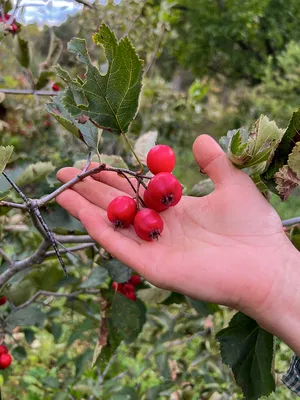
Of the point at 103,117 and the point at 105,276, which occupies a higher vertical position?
the point at 103,117

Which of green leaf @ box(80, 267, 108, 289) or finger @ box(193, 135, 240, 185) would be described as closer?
finger @ box(193, 135, 240, 185)

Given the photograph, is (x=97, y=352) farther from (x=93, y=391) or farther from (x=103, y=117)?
(x=103, y=117)

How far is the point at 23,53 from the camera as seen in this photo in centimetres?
171

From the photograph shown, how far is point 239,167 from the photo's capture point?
3.38ft

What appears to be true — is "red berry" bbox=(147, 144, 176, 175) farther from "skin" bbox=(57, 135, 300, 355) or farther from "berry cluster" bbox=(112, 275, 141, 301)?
"berry cluster" bbox=(112, 275, 141, 301)

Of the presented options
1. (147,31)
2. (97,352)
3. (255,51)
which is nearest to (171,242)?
(97,352)

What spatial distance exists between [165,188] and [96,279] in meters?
0.65

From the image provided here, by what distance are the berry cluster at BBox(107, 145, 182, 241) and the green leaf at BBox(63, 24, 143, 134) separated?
0.12m

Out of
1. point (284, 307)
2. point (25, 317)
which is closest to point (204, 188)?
point (284, 307)

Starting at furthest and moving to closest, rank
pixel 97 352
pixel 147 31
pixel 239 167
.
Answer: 1. pixel 147 31
2. pixel 97 352
3. pixel 239 167

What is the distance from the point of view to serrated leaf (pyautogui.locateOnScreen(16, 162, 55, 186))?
4.38ft

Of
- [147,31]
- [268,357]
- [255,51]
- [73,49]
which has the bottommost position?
[255,51]

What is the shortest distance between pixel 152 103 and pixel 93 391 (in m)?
3.52

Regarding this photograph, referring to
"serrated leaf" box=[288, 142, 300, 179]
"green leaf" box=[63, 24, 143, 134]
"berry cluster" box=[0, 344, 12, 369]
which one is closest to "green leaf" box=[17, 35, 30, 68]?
"green leaf" box=[63, 24, 143, 134]
